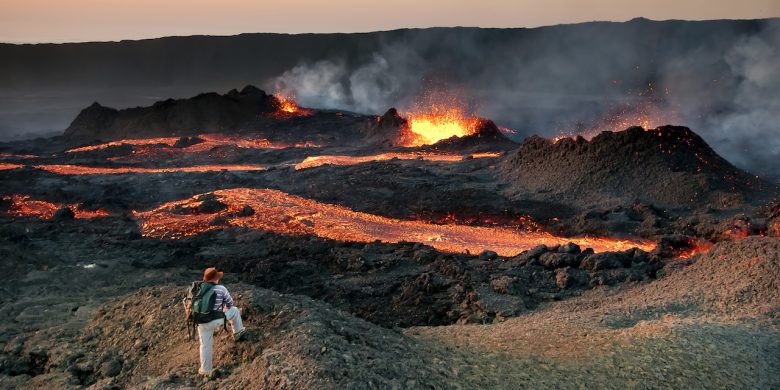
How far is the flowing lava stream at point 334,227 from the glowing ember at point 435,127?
22.1 metres

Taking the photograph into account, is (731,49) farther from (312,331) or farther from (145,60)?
(145,60)

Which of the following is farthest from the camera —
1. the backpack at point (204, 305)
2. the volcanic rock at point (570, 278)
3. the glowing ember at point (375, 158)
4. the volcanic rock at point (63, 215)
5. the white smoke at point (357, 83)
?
the white smoke at point (357, 83)

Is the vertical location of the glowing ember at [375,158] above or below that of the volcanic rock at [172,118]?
below

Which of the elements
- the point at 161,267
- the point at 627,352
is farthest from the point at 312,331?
the point at 161,267

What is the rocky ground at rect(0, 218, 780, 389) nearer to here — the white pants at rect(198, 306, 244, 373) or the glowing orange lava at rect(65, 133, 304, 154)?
the white pants at rect(198, 306, 244, 373)

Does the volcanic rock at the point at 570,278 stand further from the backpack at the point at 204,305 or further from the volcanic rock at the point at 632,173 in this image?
the volcanic rock at the point at 632,173

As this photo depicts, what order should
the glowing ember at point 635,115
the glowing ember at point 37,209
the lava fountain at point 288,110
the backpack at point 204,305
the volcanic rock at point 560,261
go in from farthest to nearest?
the glowing ember at point 635,115
the lava fountain at point 288,110
the glowing ember at point 37,209
the volcanic rock at point 560,261
the backpack at point 204,305

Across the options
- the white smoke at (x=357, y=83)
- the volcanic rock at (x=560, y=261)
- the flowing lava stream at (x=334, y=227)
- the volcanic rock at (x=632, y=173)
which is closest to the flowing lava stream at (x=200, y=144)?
the flowing lava stream at (x=334, y=227)

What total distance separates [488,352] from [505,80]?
84.5 m

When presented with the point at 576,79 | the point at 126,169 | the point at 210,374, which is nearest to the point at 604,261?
the point at 210,374

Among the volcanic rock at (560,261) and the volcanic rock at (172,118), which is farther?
the volcanic rock at (172,118)

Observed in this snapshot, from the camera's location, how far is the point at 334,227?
21.0 metres

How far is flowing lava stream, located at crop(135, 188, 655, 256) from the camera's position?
1952 cm

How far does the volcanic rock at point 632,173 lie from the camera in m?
24.1
